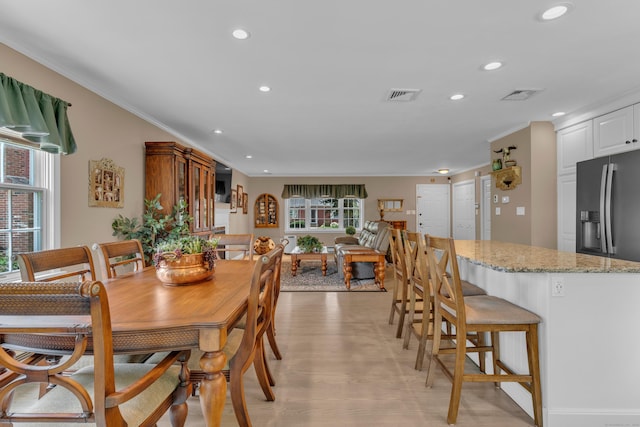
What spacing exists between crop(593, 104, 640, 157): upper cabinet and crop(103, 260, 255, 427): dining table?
12.8 feet

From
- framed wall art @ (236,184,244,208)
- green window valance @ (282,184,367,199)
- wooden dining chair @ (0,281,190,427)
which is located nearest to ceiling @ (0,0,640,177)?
wooden dining chair @ (0,281,190,427)

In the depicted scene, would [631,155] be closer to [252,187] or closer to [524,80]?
[524,80]

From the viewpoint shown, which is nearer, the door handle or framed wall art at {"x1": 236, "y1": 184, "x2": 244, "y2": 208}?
the door handle

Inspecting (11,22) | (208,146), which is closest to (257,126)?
(208,146)

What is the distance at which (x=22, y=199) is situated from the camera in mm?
2309

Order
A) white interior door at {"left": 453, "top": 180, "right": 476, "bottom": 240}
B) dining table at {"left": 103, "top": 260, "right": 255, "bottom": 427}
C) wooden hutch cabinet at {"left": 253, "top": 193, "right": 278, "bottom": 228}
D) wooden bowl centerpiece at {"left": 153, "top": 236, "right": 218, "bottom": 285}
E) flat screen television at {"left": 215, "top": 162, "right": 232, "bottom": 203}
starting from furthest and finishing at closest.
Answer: wooden hutch cabinet at {"left": 253, "top": 193, "right": 278, "bottom": 228}
white interior door at {"left": 453, "top": 180, "right": 476, "bottom": 240}
flat screen television at {"left": 215, "top": 162, "right": 232, "bottom": 203}
wooden bowl centerpiece at {"left": 153, "top": 236, "right": 218, "bottom": 285}
dining table at {"left": 103, "top": 260, "right": 255, "bottom": 427}

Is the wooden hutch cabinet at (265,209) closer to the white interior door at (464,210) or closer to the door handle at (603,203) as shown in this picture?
the white interior door at (464,210)

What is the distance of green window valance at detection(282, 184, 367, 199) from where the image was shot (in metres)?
8.85

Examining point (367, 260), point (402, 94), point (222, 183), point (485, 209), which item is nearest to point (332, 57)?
point (402, 94)

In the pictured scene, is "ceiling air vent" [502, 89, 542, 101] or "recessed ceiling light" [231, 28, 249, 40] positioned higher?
"ceiling air vent" [502, 89, 542, 101]

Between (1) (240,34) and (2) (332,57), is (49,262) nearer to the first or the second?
(1) (240,34)

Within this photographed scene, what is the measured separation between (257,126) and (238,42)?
2007 millimetres

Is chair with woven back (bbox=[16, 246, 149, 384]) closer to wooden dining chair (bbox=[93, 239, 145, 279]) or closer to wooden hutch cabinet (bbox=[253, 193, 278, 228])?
wooden dining chair (bbox=[93, 239, 145, 279])

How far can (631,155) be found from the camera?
2711 mm
